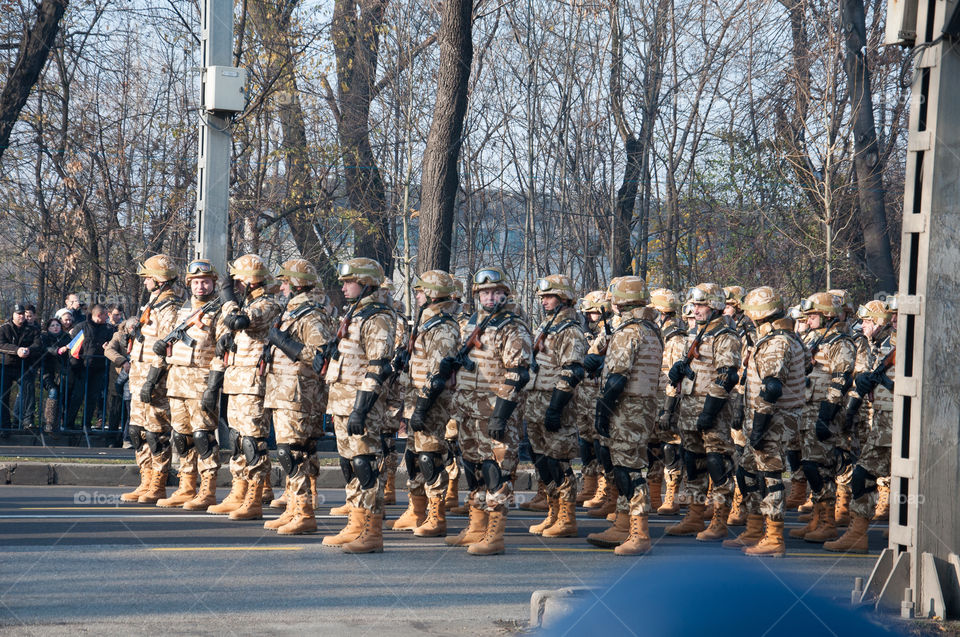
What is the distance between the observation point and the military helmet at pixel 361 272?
325 inches

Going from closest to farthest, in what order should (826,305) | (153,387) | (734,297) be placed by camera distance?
Result: (153,387), (826,305), (734,297)

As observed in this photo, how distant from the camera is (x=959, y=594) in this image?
6.18 meters

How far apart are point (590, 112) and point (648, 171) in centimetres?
181

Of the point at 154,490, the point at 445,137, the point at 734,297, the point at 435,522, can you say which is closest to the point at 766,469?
the point at 435,522

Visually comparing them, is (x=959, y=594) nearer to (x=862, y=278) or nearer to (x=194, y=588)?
(x=194, y=588)

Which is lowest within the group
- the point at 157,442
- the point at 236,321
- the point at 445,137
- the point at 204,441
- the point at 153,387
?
the point at 157,442

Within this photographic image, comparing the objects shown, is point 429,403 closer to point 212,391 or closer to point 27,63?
point 212,391

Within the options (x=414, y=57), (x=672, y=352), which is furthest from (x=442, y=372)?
(x=414, y=57)

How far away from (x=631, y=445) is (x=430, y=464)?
1.70 meters

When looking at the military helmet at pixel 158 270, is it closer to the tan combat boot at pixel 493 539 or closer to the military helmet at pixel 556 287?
the military helmet at pixel 556 287

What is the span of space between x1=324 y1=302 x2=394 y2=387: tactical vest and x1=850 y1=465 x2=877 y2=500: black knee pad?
→ 14.8 feet

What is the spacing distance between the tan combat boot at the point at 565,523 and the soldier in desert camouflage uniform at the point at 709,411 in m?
1.03

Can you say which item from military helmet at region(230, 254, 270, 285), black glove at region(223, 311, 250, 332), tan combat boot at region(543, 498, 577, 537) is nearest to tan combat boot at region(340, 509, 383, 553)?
tan combat boot at region(543, 498, 577, 537)

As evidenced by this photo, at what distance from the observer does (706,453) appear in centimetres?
972
